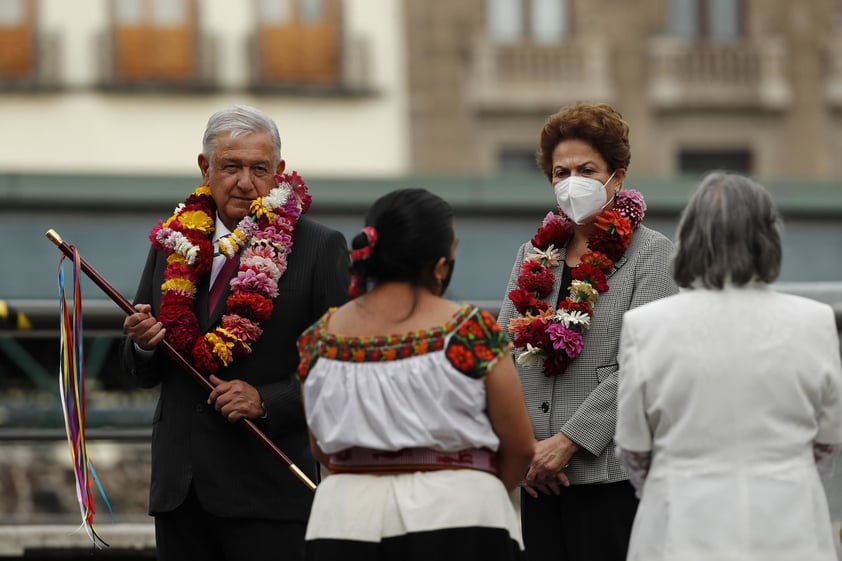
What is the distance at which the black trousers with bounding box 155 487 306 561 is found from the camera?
477 cm

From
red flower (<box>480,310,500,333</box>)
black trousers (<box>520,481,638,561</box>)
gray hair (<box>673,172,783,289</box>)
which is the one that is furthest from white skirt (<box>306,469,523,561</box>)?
black trousers (<box>520,481,638,561</box>)

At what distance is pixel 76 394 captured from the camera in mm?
5105

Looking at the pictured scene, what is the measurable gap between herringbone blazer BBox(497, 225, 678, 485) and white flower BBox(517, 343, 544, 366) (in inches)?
1.0

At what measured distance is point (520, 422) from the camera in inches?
161

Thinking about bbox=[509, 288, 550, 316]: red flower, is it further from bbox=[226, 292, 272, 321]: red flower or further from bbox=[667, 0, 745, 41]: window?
bbox=[667, 0, 745, 41]: window

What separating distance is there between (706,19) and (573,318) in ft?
74.2

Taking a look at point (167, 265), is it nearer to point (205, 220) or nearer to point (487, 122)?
point (205, 220)

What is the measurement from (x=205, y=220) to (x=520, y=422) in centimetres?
152

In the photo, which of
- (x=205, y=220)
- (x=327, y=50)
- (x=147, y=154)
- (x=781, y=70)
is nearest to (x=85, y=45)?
(x=147, y=154)

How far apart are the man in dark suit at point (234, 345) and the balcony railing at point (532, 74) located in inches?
822

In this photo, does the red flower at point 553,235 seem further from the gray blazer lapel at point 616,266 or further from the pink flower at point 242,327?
the pink flower at point 242,327

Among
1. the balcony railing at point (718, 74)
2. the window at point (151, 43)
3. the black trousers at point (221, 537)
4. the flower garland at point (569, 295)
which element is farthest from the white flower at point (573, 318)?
the balcony railing at point (718, 74)

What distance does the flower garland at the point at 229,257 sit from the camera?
16.0 feet

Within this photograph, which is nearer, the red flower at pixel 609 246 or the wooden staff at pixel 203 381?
the wooden staff at pixel 203 381
